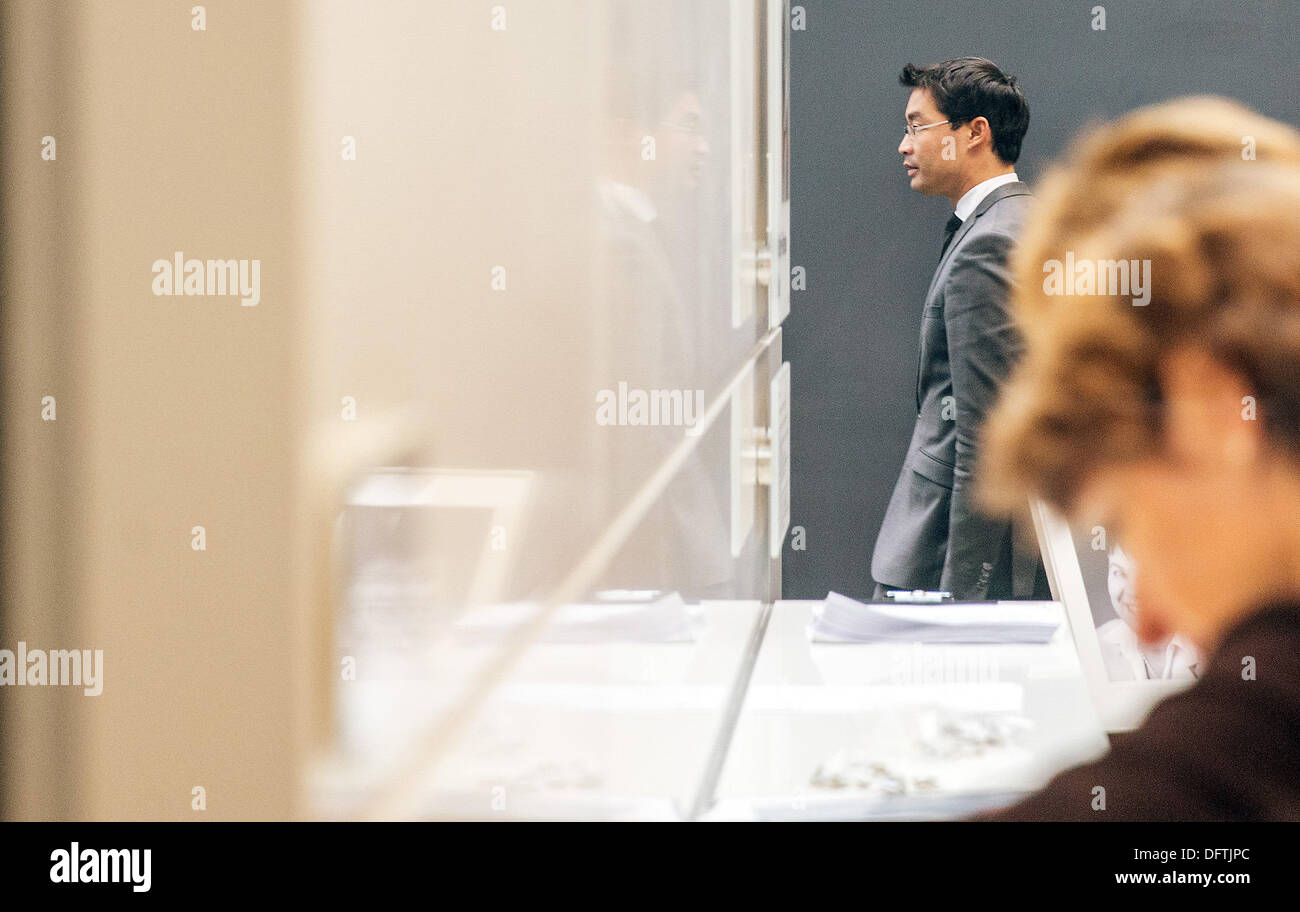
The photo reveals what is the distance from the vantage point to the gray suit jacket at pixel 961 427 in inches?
76.6

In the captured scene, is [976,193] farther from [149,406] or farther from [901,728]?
[149,406]

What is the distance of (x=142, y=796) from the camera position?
32 cm

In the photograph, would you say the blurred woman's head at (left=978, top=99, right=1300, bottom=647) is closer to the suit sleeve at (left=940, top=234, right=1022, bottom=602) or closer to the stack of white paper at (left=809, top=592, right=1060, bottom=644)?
the stack of white paper at (left=809, top=592, right=1060, bottom=644)

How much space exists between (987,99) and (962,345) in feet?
2.10

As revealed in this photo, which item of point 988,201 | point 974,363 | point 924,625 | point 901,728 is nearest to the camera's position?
point 901,728

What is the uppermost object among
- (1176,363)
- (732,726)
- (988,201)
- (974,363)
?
(988,201)

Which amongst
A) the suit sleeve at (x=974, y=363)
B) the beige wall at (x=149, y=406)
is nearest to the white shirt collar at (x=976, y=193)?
the suit sleeve at (x=974, y=363)

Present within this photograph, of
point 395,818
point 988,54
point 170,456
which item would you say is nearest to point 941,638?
point 395,818

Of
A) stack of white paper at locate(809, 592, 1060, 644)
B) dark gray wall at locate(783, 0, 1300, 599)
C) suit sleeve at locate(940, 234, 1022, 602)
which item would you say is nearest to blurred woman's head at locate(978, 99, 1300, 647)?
stack of white paper at locate(809, 592, 1060, 644)

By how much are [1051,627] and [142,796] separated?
4.09 ft

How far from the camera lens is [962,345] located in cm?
196

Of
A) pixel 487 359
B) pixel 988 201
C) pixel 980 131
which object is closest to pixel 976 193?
pixel 980 131

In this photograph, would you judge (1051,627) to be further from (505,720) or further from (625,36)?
(505,720)

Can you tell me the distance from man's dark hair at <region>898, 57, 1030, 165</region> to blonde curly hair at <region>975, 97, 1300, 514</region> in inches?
67.4
